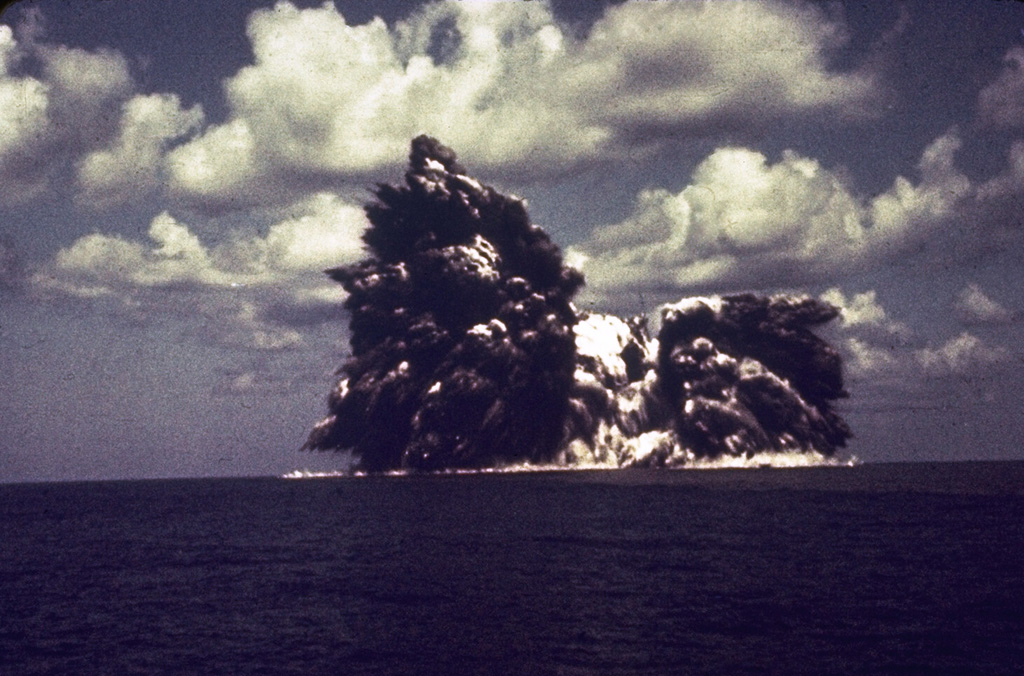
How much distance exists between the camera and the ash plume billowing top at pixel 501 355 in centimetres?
17625

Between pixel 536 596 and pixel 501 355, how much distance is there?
445 feet

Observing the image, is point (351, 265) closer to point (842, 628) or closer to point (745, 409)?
point (745, 409)

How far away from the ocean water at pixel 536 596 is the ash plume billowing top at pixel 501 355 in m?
96.8

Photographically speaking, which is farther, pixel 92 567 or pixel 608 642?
pixel 92 567

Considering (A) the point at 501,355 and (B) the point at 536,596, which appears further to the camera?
(A) the point at 501,355

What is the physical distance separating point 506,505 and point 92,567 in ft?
157

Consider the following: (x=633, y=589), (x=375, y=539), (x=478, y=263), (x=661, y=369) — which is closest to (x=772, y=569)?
(x=633, y=589)

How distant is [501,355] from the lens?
174 meters

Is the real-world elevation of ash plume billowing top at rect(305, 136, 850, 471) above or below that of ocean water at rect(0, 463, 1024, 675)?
above

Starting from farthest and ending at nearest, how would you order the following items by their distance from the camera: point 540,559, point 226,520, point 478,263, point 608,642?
point 478,263, point 226,520, point 540,559, point 608,642

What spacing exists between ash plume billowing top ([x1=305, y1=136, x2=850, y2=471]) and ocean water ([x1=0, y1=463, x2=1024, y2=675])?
9684cm

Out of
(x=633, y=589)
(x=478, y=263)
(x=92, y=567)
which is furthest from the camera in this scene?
(x=478, y=263)

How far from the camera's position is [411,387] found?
583 ft

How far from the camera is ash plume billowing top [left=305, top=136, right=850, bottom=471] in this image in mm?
176250
